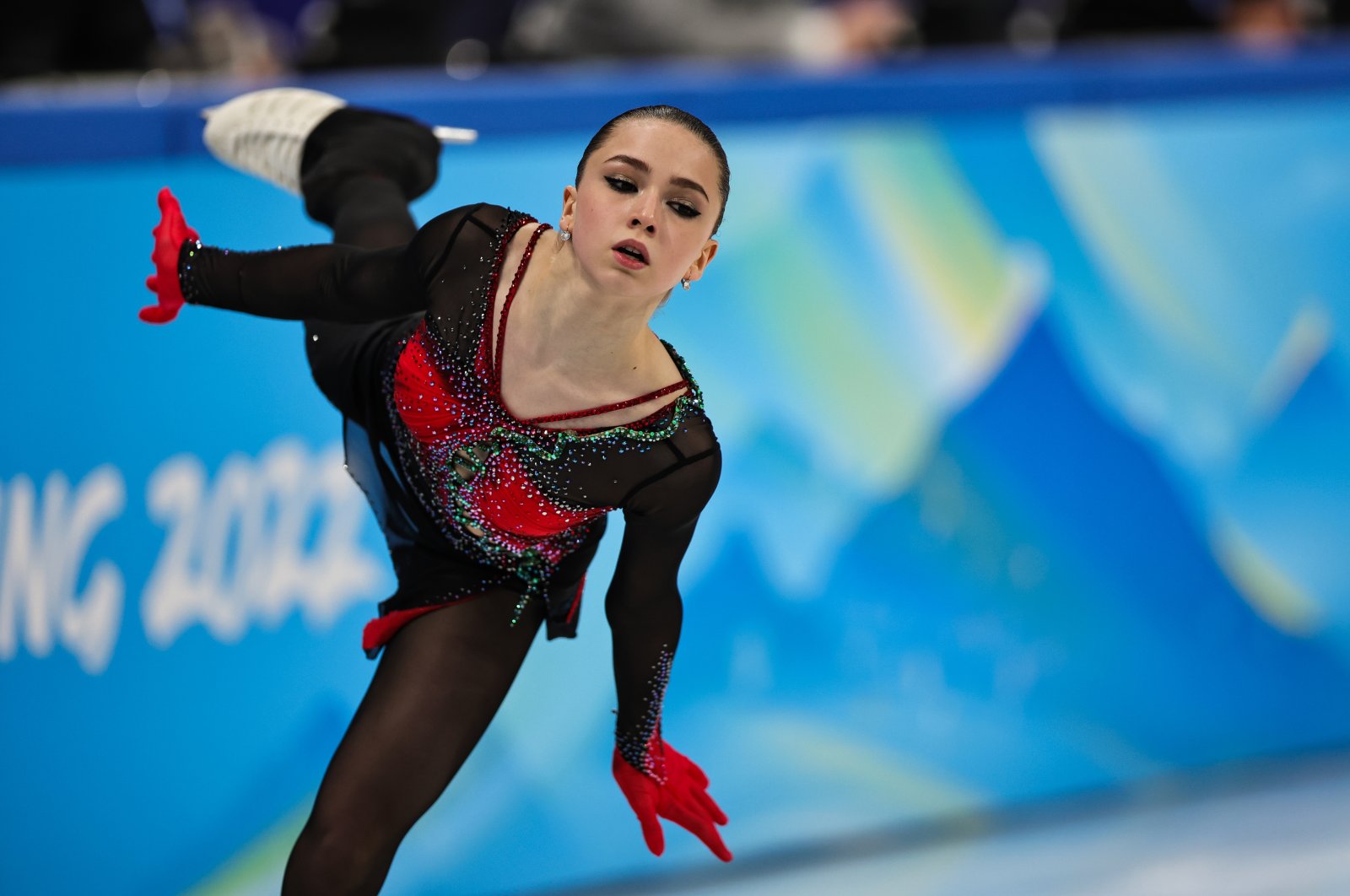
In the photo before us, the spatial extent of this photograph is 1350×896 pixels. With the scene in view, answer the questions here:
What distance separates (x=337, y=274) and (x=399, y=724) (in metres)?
0.55

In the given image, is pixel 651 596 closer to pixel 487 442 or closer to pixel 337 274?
pixel 487 442

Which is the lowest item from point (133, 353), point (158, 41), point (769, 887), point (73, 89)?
point (769, 887)

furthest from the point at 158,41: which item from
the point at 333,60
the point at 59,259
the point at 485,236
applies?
the point at 485,236

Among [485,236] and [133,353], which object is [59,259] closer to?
[133,353]

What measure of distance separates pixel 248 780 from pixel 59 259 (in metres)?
1.00

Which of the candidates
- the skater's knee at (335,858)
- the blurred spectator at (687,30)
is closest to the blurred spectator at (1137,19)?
the blurred spectator at (687,30)

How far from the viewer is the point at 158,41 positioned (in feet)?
15.0

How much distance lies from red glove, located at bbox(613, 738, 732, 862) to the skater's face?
2.29 ft

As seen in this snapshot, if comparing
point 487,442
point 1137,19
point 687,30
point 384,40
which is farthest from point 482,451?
point 1137,19

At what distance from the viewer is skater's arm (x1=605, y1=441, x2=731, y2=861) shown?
187 centimetres

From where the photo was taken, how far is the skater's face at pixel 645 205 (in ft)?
5.39

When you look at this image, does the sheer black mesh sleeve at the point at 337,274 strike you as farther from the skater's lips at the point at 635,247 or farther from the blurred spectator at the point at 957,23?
the blurred spectator at the point at 957,23

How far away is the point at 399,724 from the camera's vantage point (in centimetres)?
197

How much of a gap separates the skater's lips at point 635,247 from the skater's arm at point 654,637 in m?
0.29
